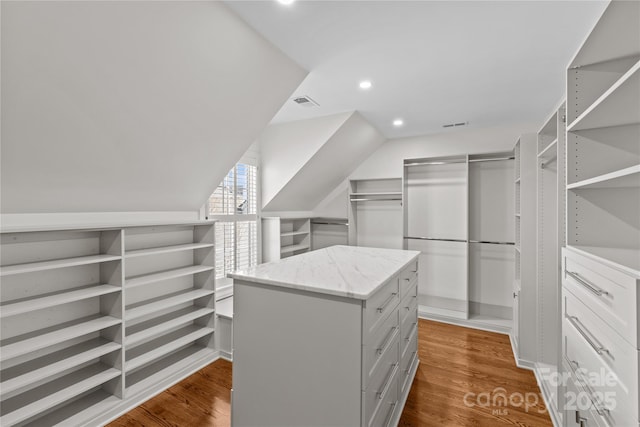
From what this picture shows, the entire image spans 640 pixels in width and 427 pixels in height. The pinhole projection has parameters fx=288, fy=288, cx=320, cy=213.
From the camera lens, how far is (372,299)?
1.48 meters

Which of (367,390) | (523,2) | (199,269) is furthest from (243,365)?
(523,2)

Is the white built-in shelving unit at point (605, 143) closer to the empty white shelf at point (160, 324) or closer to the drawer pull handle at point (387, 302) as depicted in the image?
the drawer pull handle at point (387, 302)

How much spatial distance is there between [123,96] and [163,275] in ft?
4.83

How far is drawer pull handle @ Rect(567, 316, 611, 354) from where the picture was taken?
118 centimetres

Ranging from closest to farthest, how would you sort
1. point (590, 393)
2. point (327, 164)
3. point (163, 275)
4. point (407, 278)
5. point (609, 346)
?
point (609, 346) < point (590, 393) < point (407, 278) < point (163, 275) < point (327, 164)

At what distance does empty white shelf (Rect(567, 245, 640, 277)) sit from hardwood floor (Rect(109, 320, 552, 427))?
140cm

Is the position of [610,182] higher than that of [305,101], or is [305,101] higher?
[305,101]

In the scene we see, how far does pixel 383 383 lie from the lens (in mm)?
1670

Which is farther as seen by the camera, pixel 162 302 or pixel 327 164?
pixel 327 164

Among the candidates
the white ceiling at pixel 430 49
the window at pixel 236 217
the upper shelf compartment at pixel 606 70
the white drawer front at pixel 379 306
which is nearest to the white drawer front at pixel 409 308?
the white drawer front at pixel 379 306

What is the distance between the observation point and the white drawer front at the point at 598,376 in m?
0.99

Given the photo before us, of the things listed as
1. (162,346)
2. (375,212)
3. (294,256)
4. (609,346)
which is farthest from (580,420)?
(375,212)

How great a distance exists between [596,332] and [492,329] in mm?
2672

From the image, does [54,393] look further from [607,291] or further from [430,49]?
[430,49]
